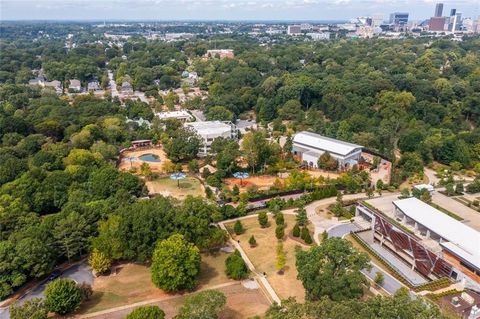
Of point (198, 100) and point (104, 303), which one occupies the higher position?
point (198, 100)

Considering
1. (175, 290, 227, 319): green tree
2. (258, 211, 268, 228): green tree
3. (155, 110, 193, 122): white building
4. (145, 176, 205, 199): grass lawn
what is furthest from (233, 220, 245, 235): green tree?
(155, 110, 193, 122): white building

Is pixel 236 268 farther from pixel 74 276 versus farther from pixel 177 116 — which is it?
pixel 177 116

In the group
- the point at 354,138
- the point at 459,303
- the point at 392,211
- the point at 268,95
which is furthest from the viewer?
the point at 268,95

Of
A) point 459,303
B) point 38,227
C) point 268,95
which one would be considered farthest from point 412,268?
point 268,95

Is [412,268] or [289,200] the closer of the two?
[412,268]

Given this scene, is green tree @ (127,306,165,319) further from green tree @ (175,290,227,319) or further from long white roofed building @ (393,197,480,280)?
long white roofed building @ (393,197,480,280)

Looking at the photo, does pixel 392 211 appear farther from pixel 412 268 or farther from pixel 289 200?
pixel 289 200

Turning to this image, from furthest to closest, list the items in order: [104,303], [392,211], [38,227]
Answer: [392,211], [38,227], [104,303]
